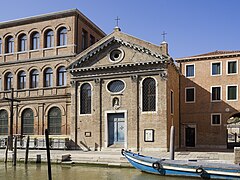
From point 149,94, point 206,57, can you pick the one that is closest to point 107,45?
point 149,94

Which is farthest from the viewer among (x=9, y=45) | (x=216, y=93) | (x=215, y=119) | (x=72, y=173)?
(x=9, y=45)

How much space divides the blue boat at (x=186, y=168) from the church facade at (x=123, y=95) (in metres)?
5.68

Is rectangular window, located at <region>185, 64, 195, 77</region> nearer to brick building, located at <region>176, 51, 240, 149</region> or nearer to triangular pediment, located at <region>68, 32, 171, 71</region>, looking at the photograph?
brick building, located at <region>176, 51, 240, 149</region>

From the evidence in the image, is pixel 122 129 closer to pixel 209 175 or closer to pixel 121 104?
pixel 121 104

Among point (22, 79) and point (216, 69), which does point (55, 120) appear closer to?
point (22, 79)

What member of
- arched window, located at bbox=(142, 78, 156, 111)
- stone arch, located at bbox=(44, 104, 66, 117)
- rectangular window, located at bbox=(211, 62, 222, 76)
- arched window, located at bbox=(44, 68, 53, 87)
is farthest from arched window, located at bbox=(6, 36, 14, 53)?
rectangular window, located at bbox=(211, 62, 222, 76)

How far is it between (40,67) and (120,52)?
25.4 ft

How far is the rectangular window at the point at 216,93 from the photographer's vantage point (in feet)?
87.3

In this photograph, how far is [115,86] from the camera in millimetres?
23266

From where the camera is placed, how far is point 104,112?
23.2 meters

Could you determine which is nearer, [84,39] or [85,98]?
[85,98]

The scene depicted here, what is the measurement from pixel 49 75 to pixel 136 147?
10.1m

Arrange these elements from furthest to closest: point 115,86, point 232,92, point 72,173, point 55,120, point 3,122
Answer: point 3,122 → point 232,92 → point 55,120 → point 115,86 → point 72,173

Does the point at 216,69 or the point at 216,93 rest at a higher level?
the point at 216,69
